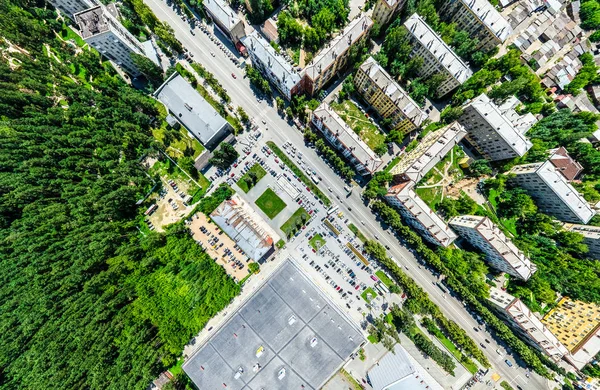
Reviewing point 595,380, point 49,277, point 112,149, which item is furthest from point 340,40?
point 595,380

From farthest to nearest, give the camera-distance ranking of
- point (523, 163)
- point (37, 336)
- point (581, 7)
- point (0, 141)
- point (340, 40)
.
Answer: point (581, 7) < point (523, 163) < point (340, 40) < point (0, 141) < point (37, 336)

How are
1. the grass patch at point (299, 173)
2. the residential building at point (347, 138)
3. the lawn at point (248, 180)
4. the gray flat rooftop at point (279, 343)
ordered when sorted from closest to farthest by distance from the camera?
the gray flat rooftop at point (279, 343)
the residential building at point (347, 138)
the grass patch at point (299, 173)
the lawn at point (248, 180)

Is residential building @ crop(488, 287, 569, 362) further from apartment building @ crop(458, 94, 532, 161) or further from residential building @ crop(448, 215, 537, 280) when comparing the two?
apartment building @ crop(458, 94, 532, 161)

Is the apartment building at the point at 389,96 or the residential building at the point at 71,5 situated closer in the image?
the apartment building at the point at 389,96

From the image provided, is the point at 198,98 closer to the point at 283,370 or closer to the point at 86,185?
the point at 86,185

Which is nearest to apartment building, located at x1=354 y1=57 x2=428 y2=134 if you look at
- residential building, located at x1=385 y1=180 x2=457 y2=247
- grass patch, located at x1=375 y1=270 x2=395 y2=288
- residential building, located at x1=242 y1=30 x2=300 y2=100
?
residential building, located at x1=385 y1=180 x2=457 y2=247

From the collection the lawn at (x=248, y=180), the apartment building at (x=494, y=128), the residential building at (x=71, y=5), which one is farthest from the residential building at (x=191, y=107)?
the apartment building at (x=494, y=128)

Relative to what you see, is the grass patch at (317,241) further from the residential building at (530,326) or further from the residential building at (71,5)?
the residential building at (71,5)
